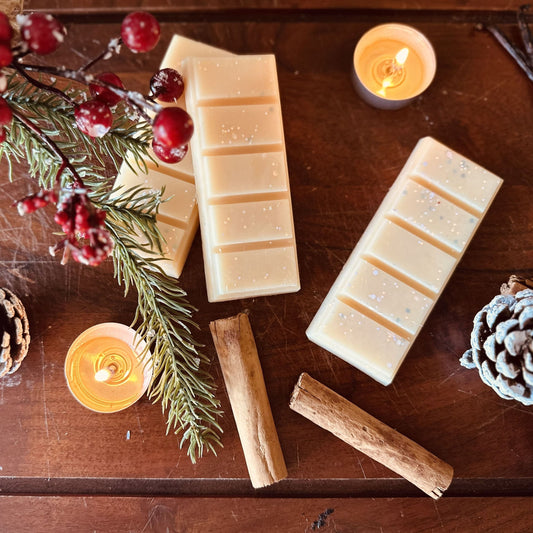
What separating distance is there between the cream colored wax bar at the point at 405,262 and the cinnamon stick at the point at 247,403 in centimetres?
18

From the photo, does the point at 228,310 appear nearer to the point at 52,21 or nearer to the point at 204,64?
the point at 204,64

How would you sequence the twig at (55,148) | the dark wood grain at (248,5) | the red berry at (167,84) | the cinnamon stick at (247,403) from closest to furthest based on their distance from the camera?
the twig at (55,148)
the red berry at (167,84)
the cinnamon stick at (247,403)
the dark wood grain at (248,5)

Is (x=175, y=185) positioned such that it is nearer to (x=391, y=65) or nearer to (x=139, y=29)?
(x=139, y=29)

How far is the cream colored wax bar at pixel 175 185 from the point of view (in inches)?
48.8

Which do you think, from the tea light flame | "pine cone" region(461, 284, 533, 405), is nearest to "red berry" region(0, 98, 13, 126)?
the tea light flame

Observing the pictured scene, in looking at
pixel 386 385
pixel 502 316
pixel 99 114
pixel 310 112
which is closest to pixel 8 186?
pixel 99 114

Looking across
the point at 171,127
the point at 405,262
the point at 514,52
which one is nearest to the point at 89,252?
the point at 171,127

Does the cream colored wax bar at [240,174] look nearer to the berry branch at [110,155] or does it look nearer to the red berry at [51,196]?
the berry branch at [110,155]

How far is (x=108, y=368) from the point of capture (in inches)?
48.8

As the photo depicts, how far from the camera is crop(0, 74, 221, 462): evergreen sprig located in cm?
101

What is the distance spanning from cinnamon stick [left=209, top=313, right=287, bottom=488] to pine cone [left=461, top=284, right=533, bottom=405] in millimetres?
509

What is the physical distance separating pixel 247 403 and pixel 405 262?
51 cm

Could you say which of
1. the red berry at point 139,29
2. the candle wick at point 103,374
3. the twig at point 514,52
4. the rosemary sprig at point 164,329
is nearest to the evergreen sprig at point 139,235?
the rosemary sprig at point 164,329

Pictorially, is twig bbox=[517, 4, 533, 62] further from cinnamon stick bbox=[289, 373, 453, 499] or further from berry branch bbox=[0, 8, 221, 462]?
cinnamon stick bbox=[289, 373, 453, 499]
